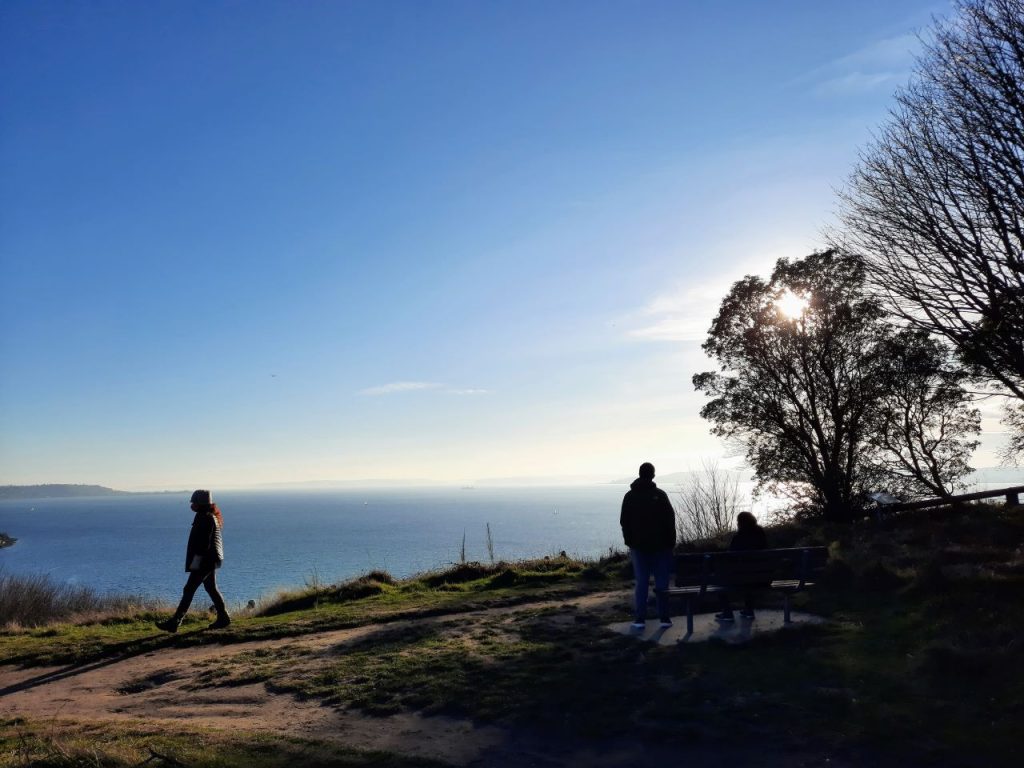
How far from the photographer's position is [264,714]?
6848mm

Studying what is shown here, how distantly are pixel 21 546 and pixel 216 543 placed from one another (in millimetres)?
118879

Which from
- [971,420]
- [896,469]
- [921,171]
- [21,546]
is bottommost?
[21,546]

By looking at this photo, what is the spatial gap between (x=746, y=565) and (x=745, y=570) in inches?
2.7

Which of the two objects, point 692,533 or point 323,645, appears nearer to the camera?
point 323,645

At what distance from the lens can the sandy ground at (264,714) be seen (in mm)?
5309

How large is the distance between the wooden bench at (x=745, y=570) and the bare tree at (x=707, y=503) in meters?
13.1

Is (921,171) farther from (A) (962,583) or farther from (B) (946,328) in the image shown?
(A) (962,583)

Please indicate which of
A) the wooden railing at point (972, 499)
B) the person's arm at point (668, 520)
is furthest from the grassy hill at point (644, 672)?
the wooden railing at point (972, 499)

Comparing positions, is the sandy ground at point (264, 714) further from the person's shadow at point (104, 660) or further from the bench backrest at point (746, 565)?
the bench backrest at point (746, 565)

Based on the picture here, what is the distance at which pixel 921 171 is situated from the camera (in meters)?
14.2

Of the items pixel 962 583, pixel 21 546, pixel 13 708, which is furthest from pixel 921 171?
pixel 21 546

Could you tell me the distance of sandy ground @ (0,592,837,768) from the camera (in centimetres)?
531

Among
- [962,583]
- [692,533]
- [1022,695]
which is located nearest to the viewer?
[1022,695]

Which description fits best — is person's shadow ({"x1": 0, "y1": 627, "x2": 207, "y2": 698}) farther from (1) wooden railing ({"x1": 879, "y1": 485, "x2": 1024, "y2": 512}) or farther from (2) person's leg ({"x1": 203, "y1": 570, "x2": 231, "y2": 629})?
(1) wooden railing ({"x1": 879, "y1": 485, "x2": 1024, "y2": 512})
